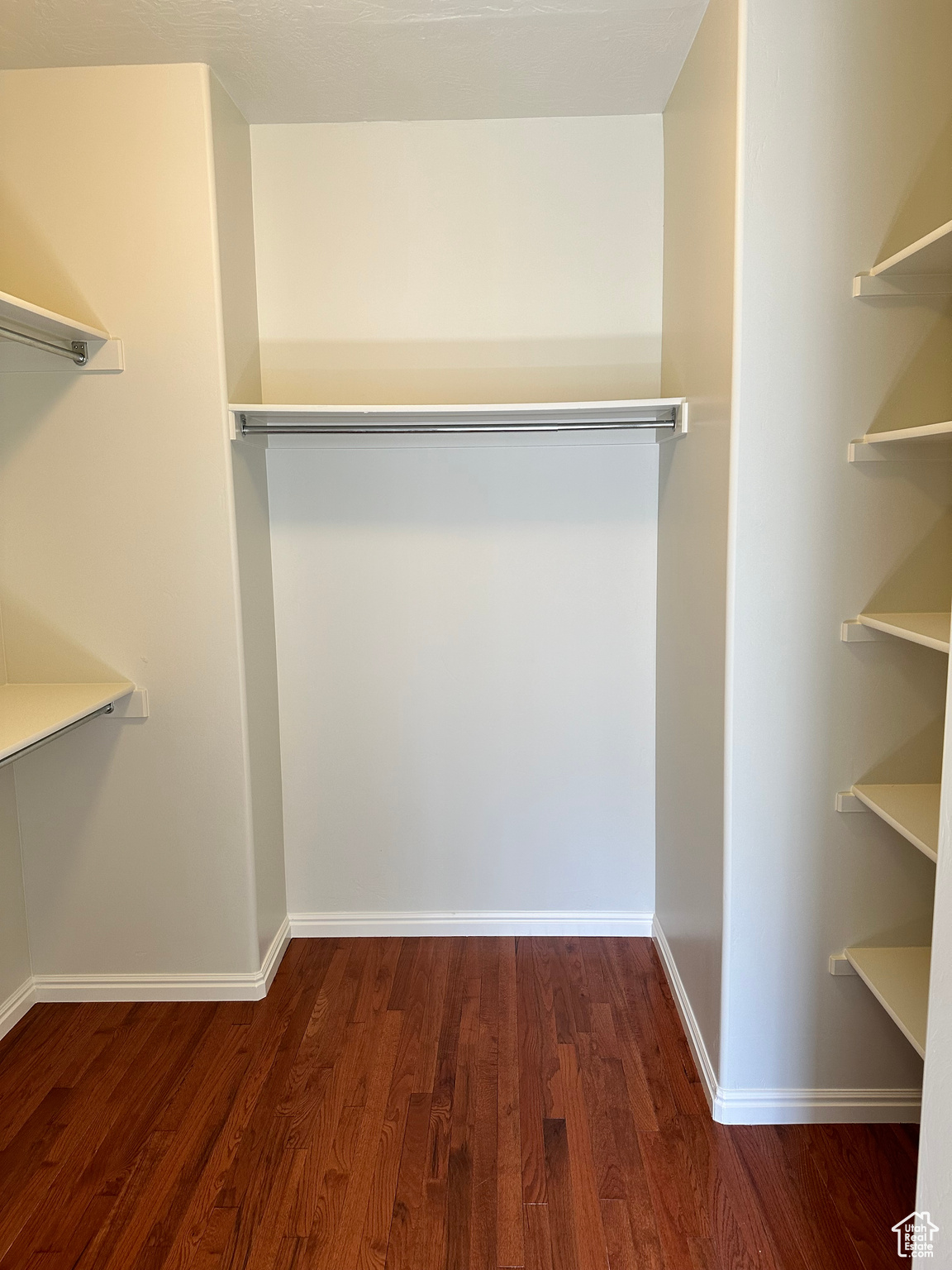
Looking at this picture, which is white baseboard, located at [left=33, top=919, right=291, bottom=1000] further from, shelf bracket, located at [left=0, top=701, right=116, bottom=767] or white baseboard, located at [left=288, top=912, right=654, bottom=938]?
shelf bracket, located at [left=0, top=701, right=116, bottom=767]

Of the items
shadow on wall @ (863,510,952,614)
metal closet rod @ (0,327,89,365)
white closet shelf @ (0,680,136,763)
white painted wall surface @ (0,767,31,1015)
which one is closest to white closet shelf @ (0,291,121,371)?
metal closet rod @ (0,327,89,365)

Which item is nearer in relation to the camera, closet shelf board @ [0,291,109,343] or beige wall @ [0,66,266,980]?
closet shelf board @ [0,291,109,343]

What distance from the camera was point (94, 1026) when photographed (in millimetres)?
2617

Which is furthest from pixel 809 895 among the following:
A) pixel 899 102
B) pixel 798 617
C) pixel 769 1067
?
pixel 899 102

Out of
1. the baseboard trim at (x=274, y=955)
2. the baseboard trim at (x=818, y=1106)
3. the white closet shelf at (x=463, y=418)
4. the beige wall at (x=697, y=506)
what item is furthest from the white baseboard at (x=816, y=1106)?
the white closet shelf at (x=463, y=418)

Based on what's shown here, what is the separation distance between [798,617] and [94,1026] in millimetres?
2263

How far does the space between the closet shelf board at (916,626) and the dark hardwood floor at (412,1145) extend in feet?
3.94

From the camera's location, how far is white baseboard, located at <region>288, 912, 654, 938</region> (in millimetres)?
3080

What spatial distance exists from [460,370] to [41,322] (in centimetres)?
121

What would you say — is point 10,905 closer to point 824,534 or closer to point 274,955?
point 274,955

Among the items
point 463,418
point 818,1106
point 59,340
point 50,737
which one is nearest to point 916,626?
point 818,1106

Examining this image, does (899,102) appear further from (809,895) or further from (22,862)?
(22,862)

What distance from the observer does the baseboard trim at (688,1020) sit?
2213 millimetres

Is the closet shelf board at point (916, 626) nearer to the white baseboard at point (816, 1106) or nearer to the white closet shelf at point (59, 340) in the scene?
the white baseboard at point (816, 1106)
